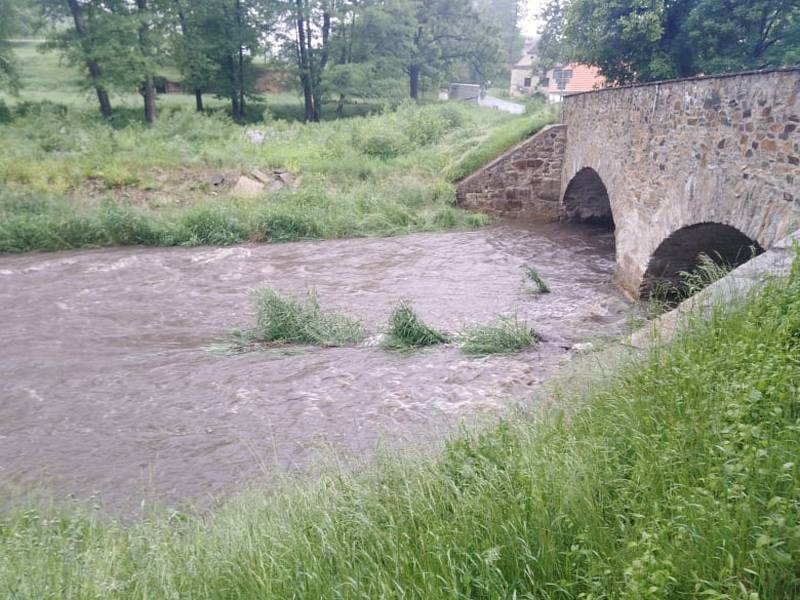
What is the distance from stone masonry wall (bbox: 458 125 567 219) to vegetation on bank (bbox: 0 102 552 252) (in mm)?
774

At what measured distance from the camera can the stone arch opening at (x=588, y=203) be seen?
16.2m

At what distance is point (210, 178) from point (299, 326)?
10314 mm

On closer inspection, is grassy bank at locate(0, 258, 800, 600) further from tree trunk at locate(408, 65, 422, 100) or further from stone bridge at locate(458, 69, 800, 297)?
tree trunk at locate(408, 65, 422, 100)

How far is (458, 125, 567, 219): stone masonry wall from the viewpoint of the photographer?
16734mm

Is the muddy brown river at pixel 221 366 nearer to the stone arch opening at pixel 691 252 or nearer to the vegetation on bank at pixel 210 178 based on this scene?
the stone arch opening at pixel 691 252

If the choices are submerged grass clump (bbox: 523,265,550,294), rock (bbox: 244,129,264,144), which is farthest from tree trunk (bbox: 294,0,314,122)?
submerged grass clump (bbox: 523,265,550,294)

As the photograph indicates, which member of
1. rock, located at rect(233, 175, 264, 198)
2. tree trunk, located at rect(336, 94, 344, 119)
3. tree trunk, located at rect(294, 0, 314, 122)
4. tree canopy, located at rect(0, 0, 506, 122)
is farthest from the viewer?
tree trunk, located at rect(336, 94, 344, 119)

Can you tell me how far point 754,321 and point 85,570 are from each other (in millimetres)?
4297

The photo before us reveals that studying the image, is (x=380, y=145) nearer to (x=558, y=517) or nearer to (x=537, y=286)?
(x=537, y=286)

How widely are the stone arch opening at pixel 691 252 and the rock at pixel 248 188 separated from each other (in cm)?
1111

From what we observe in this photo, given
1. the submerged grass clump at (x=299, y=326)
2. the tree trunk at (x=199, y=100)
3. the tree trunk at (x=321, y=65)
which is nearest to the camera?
the submerged grass clump at (x=299, y=326)

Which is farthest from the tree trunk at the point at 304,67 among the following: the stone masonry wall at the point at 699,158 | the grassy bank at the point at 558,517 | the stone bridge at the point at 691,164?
the grassy bank at the point at 558,517

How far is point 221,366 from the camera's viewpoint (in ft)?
26.4

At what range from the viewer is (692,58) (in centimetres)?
1872
